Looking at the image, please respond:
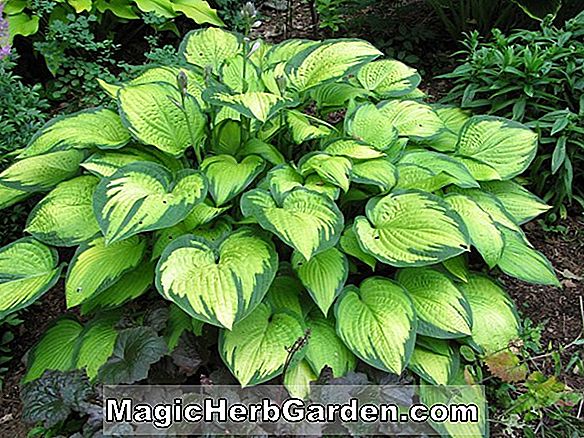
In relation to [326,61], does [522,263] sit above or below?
below

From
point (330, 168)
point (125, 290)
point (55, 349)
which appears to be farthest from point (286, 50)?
point (55, 349)

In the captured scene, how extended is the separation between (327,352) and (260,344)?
0.75ft

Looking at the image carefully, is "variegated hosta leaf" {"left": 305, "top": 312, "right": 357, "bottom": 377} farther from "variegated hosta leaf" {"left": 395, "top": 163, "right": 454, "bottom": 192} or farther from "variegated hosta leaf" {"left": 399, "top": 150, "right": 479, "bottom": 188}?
"variegated hosta leaf" {"left": 399, "top": 150, "right": 479, "bottom": 188}

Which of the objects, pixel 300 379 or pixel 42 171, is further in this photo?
pixel 42 171

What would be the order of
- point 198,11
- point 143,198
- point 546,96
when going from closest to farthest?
point 143,198
point 546,96
point 198,11

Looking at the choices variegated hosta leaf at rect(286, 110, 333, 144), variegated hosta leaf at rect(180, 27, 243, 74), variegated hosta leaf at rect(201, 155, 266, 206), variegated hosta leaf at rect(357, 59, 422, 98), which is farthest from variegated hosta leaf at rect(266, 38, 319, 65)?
variegated hosta leaf at rect(201, 155, 266, 206)

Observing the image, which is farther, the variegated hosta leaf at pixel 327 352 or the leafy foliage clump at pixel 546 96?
the leafy foliage clump at pixel 546 96

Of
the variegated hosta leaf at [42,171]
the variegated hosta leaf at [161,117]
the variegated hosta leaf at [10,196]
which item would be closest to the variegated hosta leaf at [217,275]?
the variegated hosta leaf at [161,117]

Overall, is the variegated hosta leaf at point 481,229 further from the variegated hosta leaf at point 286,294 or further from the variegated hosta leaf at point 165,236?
the variegated hosta leaf at point 165,236

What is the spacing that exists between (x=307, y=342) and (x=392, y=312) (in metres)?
0.28

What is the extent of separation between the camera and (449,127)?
289 cm

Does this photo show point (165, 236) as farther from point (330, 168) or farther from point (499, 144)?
point (499, 144)

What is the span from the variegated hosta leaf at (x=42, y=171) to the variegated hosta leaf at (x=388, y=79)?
4.00 ft

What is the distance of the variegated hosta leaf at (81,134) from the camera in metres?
2.35
